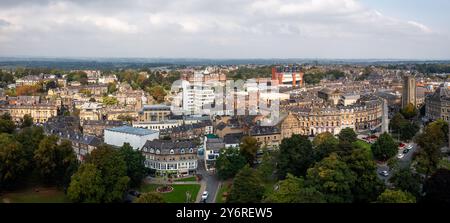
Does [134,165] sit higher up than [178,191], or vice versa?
[134,165]

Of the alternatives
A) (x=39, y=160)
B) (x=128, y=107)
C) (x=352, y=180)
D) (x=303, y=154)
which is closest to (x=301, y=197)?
(x=352, y=180)

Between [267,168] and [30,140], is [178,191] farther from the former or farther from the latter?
[30,140]

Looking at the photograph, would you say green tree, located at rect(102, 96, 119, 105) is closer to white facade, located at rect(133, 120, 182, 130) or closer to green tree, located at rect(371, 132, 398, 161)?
white facade, located at rect(133, 120, 182, 130)

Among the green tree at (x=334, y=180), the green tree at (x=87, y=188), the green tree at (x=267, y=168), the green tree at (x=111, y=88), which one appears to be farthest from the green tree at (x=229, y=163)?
the green tree at (x=111, y=88)

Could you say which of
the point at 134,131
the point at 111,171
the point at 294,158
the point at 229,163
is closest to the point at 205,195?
the point at 229,163

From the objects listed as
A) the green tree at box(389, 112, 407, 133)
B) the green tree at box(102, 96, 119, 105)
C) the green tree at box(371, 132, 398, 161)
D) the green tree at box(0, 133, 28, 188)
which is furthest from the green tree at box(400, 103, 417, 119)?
the green tree at box(0, 133, 28, 188)

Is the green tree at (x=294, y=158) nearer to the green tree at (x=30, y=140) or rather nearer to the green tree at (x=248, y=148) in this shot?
the green tree at (x=248, y=148)
